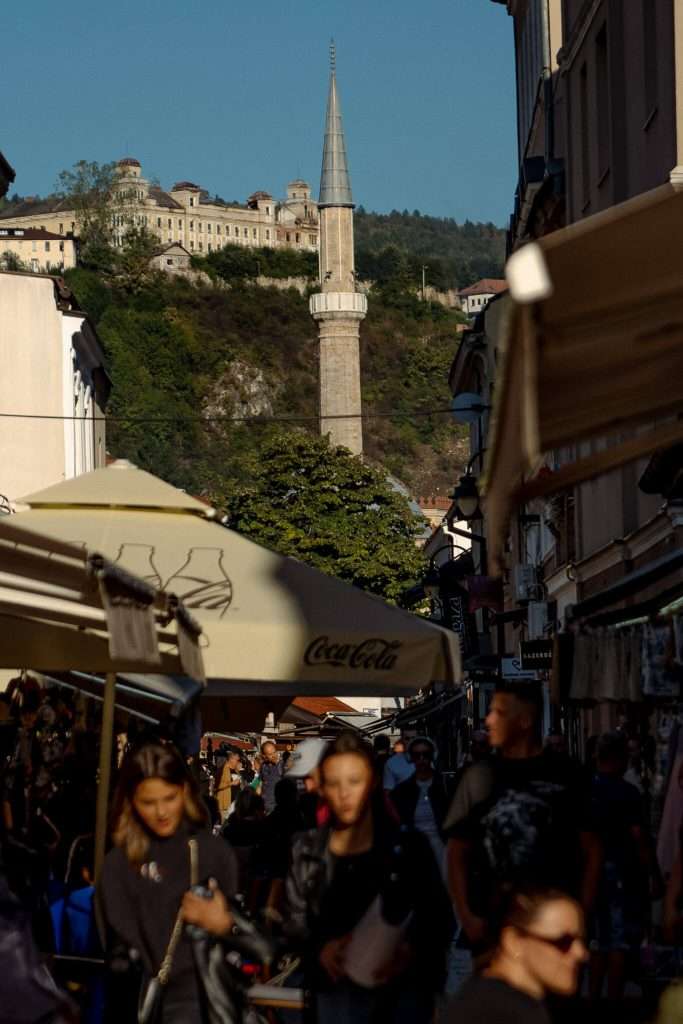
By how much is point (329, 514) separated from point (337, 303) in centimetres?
4504

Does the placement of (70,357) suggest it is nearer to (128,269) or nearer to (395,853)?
(395,853)

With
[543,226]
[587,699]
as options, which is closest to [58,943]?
[587,699]

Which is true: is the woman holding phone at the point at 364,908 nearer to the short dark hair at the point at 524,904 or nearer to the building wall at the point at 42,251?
the short dark hair at the point at 524,904

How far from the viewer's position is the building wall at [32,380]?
1767 inches

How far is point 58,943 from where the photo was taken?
23.1 ft

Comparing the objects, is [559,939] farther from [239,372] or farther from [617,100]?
[239,372]

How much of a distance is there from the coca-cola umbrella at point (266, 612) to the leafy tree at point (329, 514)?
6411 centimetres

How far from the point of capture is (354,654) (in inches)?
341

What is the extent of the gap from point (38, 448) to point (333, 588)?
36.9 metres

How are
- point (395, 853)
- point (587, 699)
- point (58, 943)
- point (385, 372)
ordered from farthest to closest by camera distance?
point (385, 372)
point (587, 699)
point (58, 943)
point (395, 853)

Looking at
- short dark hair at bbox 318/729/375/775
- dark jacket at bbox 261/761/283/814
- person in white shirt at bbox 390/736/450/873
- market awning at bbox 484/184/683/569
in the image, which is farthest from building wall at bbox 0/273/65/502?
market awning at bbox 484/184/683/569

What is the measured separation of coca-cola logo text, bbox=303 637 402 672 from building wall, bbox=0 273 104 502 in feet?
120

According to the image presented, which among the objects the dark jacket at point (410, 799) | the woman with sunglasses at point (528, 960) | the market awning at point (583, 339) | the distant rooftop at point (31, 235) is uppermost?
the distant rooftop at point (31, 235)

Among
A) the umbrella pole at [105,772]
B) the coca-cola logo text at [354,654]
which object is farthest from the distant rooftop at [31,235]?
the umbrella pole at [105,772]
